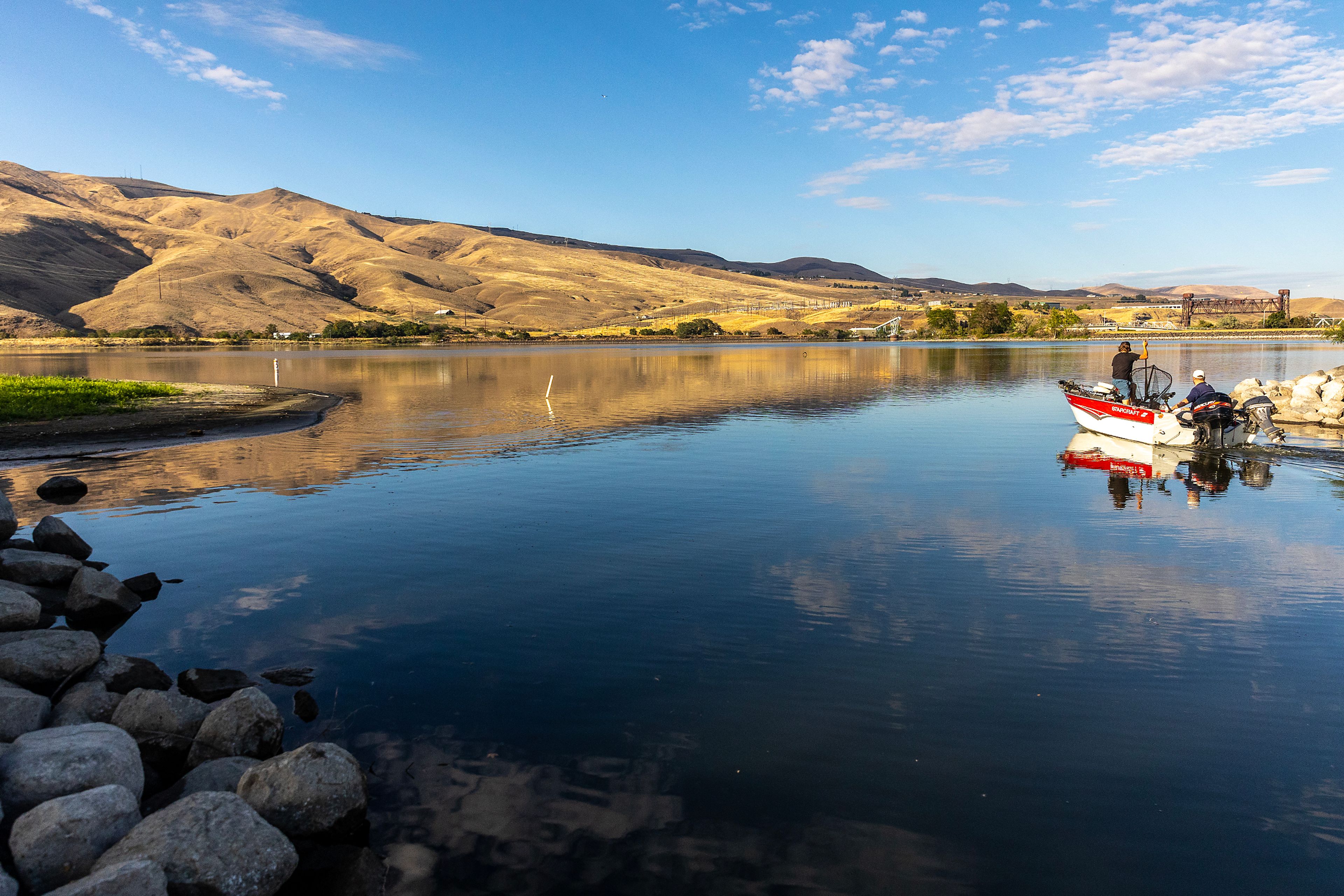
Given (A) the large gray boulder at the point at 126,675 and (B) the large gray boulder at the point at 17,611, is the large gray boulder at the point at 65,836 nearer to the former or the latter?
(A) the large gray boulder at the point at 126,675

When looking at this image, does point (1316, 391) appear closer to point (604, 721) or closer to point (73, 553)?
point (604, 721)

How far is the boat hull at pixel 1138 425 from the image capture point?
29.3m

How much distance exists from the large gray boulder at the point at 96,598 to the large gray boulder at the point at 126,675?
2855 mm

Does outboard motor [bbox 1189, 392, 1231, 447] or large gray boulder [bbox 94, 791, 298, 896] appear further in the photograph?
outboard motor [bbox 1189, 392, 1231, 447]

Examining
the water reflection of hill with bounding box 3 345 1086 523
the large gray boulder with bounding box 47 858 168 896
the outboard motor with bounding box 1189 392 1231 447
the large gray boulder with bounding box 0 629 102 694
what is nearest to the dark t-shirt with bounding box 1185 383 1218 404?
A: the outboard motor with bounding box 1189 392 1231 447

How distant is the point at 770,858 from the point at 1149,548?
1270cm

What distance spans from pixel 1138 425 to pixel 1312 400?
38.5 ft

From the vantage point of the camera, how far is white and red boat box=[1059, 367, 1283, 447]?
1139 inches

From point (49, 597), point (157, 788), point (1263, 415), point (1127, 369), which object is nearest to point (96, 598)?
point (49, 597)

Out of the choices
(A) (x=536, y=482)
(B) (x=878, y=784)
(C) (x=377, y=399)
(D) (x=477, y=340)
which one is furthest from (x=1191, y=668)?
(D) (x=477, y=340)

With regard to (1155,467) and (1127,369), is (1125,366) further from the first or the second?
(1155,467)

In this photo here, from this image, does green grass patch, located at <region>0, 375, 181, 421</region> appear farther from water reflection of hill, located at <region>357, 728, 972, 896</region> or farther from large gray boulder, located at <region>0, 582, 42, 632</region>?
water reflection of hill, located at <region>357, 728, 972, 896</region>

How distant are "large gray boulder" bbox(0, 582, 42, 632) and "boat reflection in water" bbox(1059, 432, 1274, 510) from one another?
21.6 metres

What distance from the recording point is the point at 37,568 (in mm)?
13227
